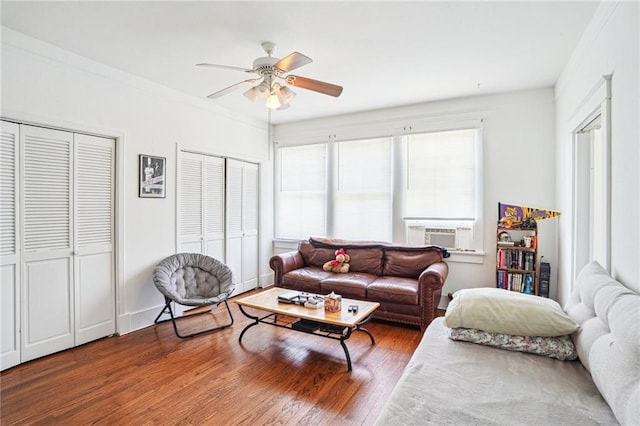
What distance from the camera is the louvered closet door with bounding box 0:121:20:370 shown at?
2588mm

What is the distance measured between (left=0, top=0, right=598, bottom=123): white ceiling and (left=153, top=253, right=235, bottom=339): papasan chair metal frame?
2.04 metres

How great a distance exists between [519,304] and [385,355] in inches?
56.6

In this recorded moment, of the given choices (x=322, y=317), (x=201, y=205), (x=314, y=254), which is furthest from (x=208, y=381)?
(x=314, y=254)

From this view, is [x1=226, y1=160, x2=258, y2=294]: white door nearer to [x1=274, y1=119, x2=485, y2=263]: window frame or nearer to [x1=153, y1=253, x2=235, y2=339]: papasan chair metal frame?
[x1=274, y1=119, x2=485, y2=263]: window frame

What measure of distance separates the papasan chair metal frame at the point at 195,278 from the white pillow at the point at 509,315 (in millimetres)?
2448

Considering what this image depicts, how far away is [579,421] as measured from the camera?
1152 mm

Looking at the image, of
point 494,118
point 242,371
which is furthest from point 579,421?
point 494,118

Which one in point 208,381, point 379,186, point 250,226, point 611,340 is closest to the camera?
point 611,340

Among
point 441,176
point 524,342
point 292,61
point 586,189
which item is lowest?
point 524,342

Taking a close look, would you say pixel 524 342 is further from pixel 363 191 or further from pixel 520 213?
pixel 363 191

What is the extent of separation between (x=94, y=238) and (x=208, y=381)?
1.86 meters

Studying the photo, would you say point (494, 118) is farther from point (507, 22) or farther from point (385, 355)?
point (385, 355)

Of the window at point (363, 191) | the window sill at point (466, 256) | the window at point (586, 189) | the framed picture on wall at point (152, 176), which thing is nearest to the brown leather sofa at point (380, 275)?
the window sill at point (466, 256)

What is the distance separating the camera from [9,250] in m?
2.63
